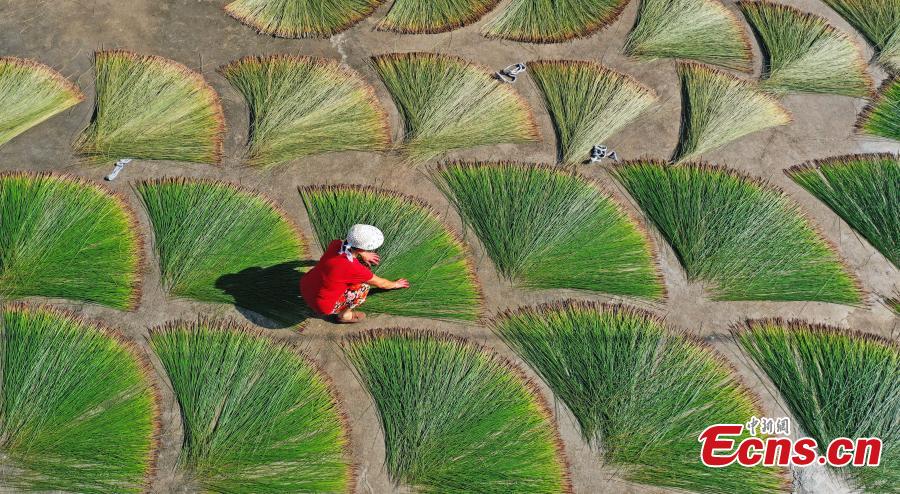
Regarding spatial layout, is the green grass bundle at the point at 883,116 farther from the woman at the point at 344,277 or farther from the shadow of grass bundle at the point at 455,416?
the woman at the point at 344,277

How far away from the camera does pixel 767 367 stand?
3.82 m

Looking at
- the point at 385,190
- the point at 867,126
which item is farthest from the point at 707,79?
the point at 385,190

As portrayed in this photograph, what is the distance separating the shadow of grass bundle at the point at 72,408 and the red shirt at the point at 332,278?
41.6 inches

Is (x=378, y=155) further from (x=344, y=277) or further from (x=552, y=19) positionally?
(x=552, y=19)

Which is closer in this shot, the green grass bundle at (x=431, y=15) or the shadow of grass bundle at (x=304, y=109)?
the shadow of grass bundle at (x=304, y=109)

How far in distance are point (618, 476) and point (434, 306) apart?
1411 millimetres

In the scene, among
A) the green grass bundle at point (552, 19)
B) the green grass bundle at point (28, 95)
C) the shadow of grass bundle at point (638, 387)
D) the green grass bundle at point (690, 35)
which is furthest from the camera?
the green grass bundle at point (552, 19)

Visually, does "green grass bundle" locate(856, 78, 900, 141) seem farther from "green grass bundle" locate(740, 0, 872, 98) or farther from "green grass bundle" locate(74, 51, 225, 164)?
"green grass bundle" locate(74, 51, 225, 164)

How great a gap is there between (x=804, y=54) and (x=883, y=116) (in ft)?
2.49

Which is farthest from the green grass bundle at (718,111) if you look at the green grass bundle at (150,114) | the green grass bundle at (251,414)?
the green grass bundle at (150,114)

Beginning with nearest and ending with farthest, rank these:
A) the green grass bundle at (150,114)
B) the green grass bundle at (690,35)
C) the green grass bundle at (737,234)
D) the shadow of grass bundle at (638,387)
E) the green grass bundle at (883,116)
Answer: the shadow of grass bundle at (638,387)
the green grass bundle at (737,234)
the green grass bundle at (150,114)
the green grass bundle at (883,116)
the green grass bundle at (690,35)

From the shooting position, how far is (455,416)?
11.7 feet

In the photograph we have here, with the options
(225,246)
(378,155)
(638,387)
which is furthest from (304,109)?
(638,387)

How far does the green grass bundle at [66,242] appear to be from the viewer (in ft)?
12.9
